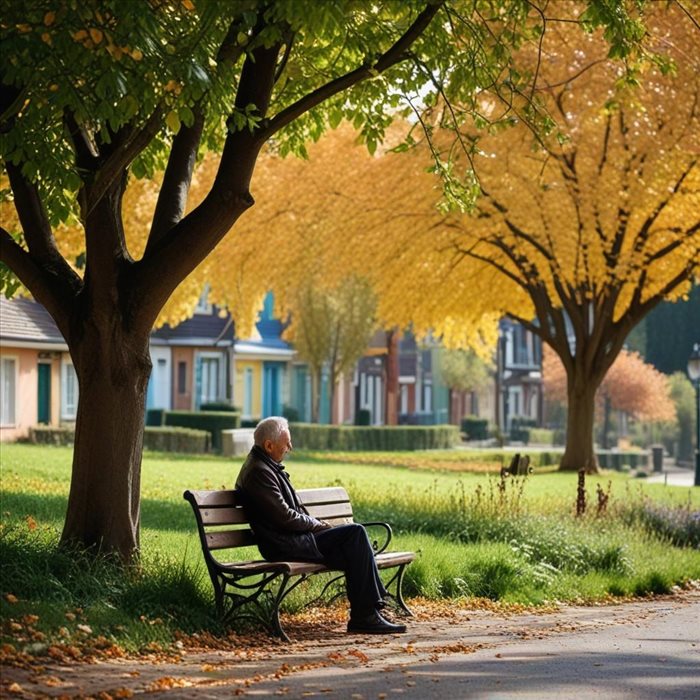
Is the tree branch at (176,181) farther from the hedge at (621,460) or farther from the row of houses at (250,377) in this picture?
the hedge at (621,460)

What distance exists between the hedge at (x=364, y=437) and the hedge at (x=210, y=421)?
5.13 meters

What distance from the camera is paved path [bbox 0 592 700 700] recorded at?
8047 mm

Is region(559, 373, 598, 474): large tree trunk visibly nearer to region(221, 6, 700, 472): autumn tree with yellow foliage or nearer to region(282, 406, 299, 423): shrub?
region(221, 6, 700, 472): autumn tree with yellow foliage

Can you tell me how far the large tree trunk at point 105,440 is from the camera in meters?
11.3

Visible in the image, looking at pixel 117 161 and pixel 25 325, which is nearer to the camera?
pixel 117 161

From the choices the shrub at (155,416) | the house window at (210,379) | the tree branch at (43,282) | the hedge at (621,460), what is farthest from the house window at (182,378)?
the tree branch at (43,282)

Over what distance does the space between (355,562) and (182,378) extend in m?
50.2

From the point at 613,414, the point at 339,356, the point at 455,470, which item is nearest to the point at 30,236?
the point at 455,470

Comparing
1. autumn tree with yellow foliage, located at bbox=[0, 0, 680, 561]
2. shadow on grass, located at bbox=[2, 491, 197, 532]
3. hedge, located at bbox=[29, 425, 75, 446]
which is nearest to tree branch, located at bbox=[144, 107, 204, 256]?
autumn tree with yellow foliage, located at bbox=[0, 0, 680, 561]

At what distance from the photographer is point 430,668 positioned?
29.9 ft

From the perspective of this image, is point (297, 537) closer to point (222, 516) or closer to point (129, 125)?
point (222, 516)

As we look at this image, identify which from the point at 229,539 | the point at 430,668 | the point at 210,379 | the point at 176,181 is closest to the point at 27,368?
the point at 210,379

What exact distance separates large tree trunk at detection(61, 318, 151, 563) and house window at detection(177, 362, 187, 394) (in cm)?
4879

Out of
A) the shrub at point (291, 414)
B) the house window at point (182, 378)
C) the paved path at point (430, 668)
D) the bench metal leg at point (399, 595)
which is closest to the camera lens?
the paved path at point (430, 668)
